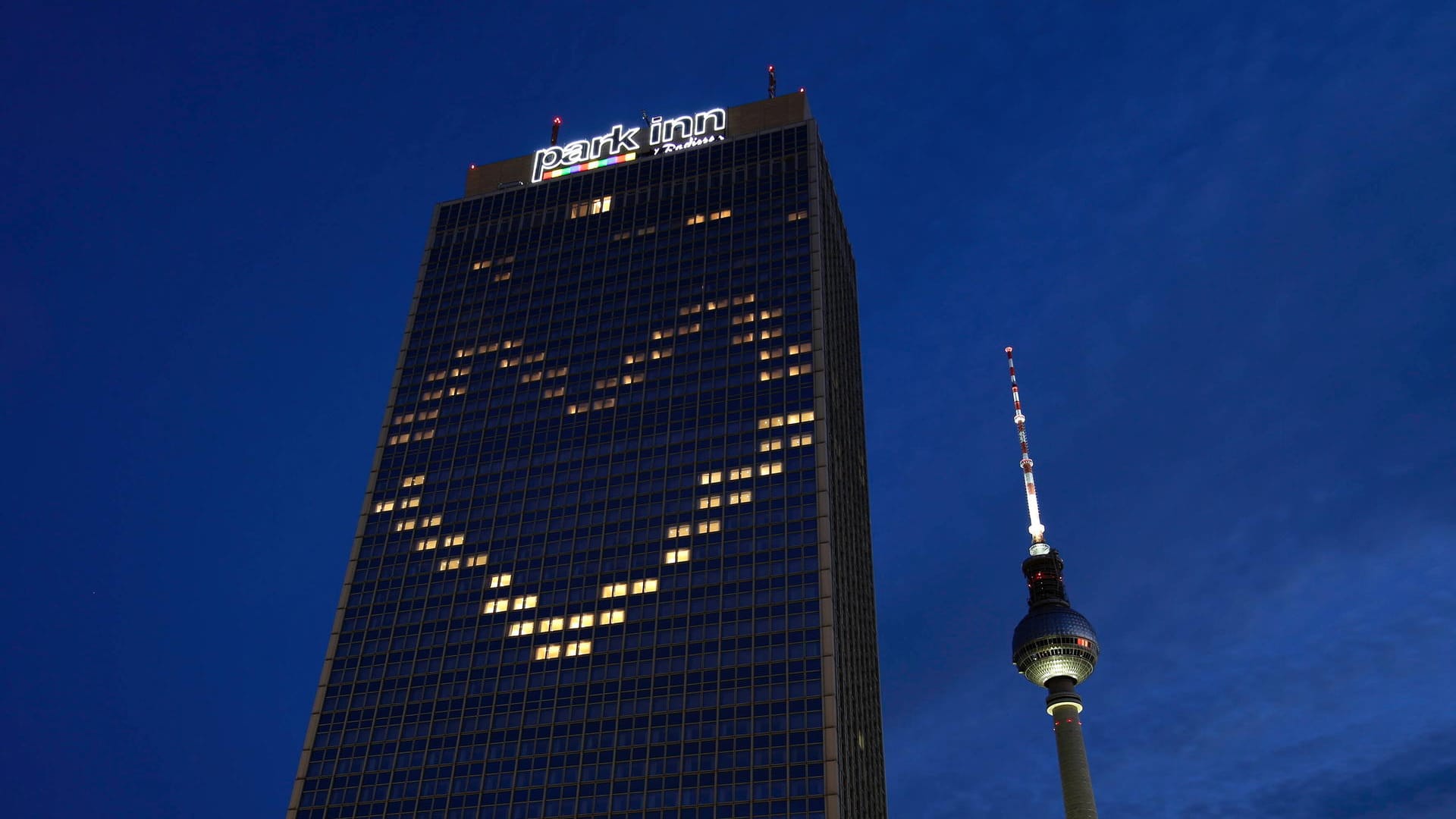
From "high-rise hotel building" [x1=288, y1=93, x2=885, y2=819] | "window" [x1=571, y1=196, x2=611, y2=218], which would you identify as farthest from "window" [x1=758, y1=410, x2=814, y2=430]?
"window" [x1=571, y1=196, x2=611, y2=218]

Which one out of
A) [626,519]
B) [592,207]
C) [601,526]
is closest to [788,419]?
[626,519]

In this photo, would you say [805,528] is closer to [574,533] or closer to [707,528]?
[707,528]

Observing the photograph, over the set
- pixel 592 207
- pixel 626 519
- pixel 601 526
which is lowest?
pixel 601 526

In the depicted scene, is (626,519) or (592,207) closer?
(626,519)

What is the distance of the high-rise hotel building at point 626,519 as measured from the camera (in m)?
133

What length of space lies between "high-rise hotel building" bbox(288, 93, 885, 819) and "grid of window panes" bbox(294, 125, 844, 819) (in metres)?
0.35

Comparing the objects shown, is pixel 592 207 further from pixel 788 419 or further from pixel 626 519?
pixel 626 519

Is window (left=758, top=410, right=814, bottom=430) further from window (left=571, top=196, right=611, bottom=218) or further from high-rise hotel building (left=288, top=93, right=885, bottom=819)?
window (left=571, top=196, right=611, bottom=218)

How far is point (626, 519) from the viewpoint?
5999 inches

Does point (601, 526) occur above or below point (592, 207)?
below

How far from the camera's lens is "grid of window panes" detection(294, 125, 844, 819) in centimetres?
13312

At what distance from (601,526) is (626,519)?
3426 mm

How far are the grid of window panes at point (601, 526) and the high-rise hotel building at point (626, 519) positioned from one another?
345 mm

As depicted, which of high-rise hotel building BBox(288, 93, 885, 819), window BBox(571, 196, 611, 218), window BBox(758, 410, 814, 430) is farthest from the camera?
window BBox(571, 196, 611, 218)
